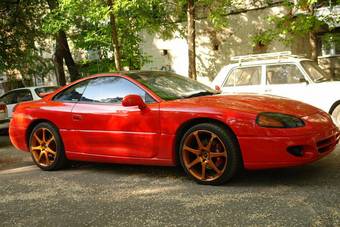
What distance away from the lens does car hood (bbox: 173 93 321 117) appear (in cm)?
474

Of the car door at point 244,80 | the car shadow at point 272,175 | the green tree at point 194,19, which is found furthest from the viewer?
the green tree at point 194,19

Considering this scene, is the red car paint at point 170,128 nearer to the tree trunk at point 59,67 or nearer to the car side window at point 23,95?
the car side window at point 23,95

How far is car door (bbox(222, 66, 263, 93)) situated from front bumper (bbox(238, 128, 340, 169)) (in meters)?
4.26

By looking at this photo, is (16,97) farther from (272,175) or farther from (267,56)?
(272,175)

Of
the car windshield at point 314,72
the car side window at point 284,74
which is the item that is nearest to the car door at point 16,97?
the car side window at point 284,74

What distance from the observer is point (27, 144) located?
6793 millimetres

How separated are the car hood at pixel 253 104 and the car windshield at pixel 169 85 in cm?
31

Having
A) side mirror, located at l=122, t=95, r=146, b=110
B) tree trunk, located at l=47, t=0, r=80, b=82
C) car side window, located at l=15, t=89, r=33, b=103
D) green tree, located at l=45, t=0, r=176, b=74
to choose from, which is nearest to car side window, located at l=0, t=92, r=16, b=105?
car side window, located at l=15, t=89, r=33, b=103

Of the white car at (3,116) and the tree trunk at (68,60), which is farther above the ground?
the tree trunk at (68,60)

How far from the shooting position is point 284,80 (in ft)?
28.3

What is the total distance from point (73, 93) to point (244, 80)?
12.9ft

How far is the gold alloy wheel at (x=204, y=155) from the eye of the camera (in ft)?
15.7

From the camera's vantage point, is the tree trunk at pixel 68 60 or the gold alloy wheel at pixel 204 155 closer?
the gold alloy wheel at pixel 204 155

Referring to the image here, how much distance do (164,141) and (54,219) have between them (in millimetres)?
1558
